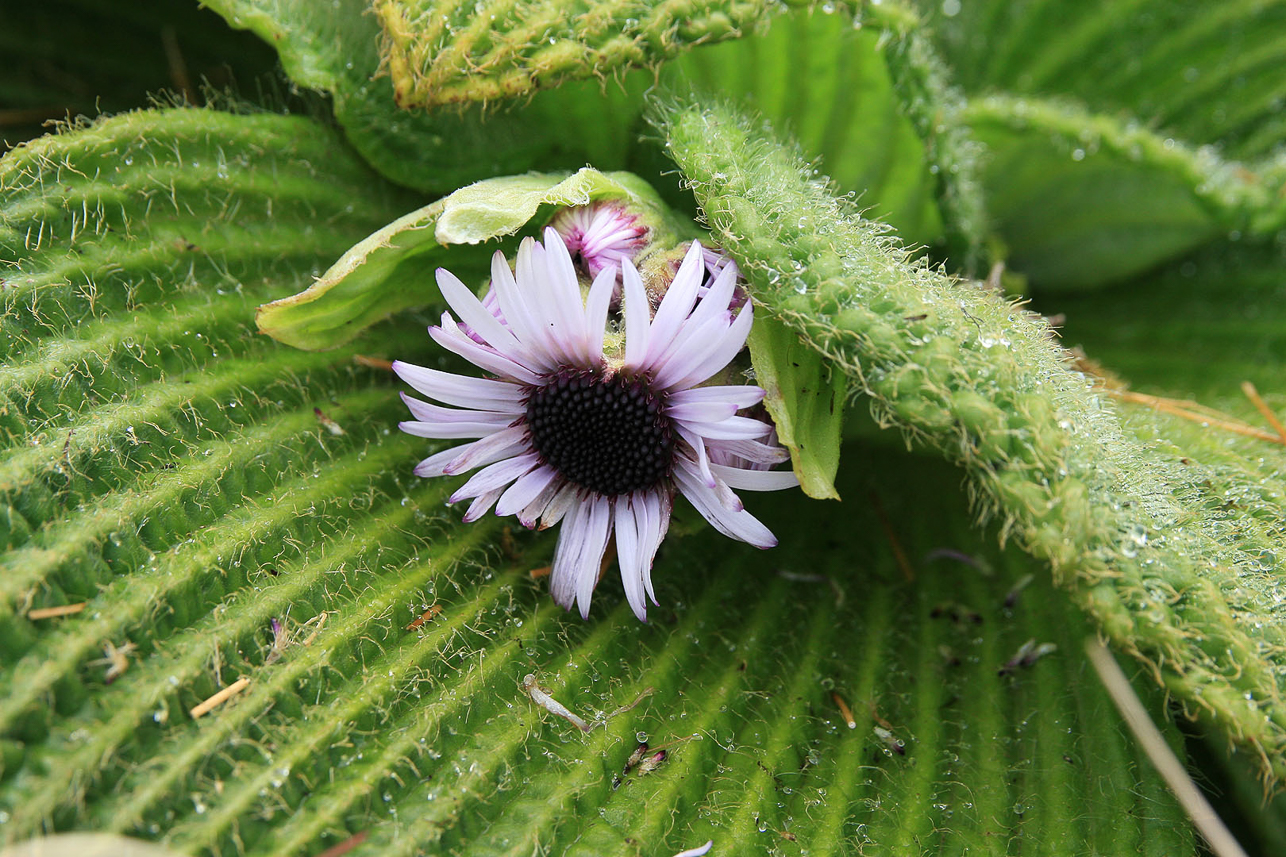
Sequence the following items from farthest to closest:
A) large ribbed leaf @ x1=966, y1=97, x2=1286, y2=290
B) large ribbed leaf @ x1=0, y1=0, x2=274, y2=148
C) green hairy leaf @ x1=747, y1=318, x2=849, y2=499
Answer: large ribbed leaf @ x1=0, y1=0, x2=274, y2=148 → large ribbed leaf @ x1=966, y1=97, x2=1286, y2=290 → green hairy leaf @ x1=747, y1=318, x2=849, y2=499

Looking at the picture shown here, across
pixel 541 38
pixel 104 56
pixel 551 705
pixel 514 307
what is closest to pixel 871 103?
pixel 541 38

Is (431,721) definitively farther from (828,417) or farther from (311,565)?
(828,417)

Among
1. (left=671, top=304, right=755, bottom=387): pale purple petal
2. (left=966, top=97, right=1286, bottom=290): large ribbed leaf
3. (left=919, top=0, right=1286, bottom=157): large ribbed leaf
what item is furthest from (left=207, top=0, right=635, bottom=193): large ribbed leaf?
(left=919, top=0, right=1286, bottom=157): large ribbed leaf

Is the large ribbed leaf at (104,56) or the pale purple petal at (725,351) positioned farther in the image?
the large ribbed leaf at (104,56)

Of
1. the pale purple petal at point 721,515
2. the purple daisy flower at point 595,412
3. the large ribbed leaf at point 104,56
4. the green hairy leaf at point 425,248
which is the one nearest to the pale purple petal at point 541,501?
the purple daisy flower at point 595,412

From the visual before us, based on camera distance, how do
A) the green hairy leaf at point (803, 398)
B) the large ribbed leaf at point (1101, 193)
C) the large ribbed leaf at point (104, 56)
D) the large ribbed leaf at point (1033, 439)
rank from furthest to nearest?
the large ribbed leaf at point (104, 56) < the large ribbed leaf at point (1101, 193) < the green hairy leaf at point (803, 398) < the large ribbed leaf at point (1033, 439)

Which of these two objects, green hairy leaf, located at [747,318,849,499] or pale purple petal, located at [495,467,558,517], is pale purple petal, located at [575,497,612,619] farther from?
green hairy leaf, located at [747,318,849,499]

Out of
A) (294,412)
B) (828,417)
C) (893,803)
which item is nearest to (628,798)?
(893,803)

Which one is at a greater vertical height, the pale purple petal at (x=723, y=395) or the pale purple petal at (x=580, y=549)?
the pale purple petal at (x=723, y=395)

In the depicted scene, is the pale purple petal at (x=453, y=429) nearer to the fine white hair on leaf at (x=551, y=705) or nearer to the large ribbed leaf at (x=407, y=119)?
the fine white hair on leaf at (x=551, y=705)
